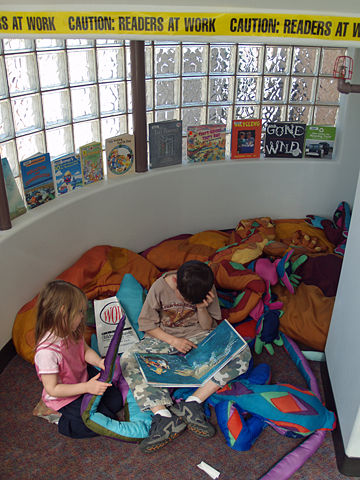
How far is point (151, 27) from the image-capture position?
6.62 ft

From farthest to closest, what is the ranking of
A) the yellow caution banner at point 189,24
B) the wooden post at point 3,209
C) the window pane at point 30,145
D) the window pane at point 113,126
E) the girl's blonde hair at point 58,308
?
the window pane at point 113,126, the window pane at point 30,145, the wooden post at point 3,209, the girl's blonde hair at point 58,308, the yellow caution banner at point 189,24

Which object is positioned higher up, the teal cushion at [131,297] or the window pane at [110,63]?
the window pane at [110,63]

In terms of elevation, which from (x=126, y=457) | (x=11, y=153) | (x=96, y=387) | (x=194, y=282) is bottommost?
(x=126, y=457)

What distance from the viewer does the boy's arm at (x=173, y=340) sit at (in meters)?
2.70

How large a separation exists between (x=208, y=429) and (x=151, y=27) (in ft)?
6.21

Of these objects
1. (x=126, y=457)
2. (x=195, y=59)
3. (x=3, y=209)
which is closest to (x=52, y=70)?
(x=3, y=209)

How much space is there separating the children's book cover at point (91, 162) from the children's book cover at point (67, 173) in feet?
0.14

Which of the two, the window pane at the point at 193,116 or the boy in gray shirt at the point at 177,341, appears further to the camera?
the window pane at the point at 193,116

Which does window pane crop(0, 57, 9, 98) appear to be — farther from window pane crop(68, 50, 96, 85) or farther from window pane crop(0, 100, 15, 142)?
window pane crop(68, 50, 96, 85)

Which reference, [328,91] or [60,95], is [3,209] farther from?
[328,91]

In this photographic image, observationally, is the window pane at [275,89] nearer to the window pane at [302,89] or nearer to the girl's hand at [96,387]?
the window pane at [302,89]

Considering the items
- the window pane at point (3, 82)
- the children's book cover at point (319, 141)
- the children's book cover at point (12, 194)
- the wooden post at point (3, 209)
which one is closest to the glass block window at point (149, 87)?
the window pane at point (3, 82)

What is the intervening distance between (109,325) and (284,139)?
2.38 m

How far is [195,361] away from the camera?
8.68ft
